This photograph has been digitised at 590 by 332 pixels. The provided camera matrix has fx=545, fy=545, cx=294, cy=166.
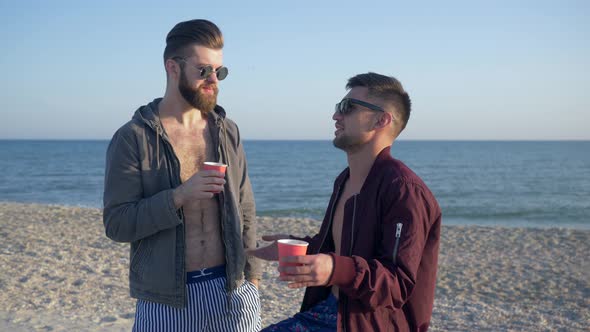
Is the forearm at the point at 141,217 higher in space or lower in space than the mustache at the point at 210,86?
lower

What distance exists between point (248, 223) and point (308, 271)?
5.21 ft

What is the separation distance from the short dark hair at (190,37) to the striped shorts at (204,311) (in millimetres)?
1359

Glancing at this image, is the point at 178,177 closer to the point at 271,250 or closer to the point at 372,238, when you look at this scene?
the point at 271,250

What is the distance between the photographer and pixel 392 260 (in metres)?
2.37

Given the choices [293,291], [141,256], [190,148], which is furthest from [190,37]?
[293,291]

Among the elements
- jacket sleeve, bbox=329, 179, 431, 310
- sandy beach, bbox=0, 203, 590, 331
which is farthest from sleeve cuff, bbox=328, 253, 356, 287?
sandy beach, bbox=0, 203, 590, 331

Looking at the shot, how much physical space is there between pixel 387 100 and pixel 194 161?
52.1 inches

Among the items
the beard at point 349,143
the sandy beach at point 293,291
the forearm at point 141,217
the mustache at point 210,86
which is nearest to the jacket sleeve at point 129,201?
the forearm at point 141,217

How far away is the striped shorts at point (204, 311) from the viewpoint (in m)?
3.20

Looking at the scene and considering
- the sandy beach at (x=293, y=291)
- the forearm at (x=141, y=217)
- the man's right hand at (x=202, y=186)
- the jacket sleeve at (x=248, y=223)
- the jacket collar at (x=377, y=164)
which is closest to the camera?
the jacket collar at (x=377, y=164)

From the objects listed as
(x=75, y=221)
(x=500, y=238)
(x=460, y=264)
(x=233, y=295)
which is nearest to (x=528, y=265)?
(x=460, y=264)

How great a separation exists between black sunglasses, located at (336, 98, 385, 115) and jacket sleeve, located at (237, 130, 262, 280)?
97cm

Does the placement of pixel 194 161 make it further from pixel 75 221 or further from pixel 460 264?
pixel 75 221

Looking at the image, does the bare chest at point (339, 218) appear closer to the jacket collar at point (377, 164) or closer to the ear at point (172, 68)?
the jacket collar at point (377, 164)
